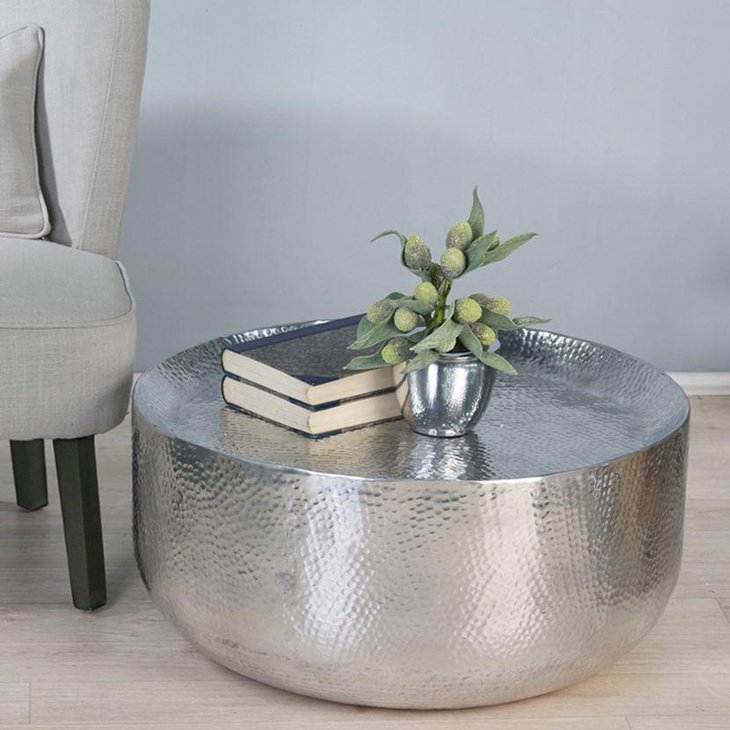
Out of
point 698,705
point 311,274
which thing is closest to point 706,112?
point 311,274

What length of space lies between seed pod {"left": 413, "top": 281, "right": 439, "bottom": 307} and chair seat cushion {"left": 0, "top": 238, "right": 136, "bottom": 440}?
41 centimetres

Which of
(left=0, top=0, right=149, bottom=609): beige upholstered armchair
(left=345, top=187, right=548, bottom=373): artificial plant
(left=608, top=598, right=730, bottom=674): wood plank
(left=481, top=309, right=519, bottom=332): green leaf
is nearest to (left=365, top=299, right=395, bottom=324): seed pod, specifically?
(left=345, top=187, right=548, bottom=373): artificial plant

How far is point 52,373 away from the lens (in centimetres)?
149

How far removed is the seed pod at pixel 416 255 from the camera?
1.36 m

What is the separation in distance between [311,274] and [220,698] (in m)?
1.23

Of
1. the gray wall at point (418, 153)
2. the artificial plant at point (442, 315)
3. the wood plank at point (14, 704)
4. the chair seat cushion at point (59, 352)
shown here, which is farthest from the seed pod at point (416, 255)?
the gray wall at point (418, 153)

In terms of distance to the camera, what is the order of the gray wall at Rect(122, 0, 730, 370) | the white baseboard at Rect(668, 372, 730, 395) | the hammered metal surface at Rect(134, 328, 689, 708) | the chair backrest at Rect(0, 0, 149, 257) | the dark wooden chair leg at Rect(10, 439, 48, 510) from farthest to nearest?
the white baseboard at Rect(668, 372, 730, 395) → the gray wall at Rect(122, 0, 730, 370) → the dark wooden chair leg at Rect(10, 439, 48, 510) → the chair backrest at Rect(0, 0, 149, 257) → the hammered metal surface at Rect(134, 328, 689, 708)

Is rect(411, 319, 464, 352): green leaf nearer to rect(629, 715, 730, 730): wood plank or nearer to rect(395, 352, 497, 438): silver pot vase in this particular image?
rect(395, 352, 497, 438): silver pot vase

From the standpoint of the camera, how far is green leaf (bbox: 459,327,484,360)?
132 cm

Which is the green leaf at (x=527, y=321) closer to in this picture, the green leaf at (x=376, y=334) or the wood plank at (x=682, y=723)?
the green leaf at (x=376, y=334)

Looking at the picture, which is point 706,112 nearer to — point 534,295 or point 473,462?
point 534,295

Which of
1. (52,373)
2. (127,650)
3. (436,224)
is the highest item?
(52,373)

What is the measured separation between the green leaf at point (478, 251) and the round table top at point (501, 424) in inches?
7.5

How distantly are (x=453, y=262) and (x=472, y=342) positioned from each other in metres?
0.09
